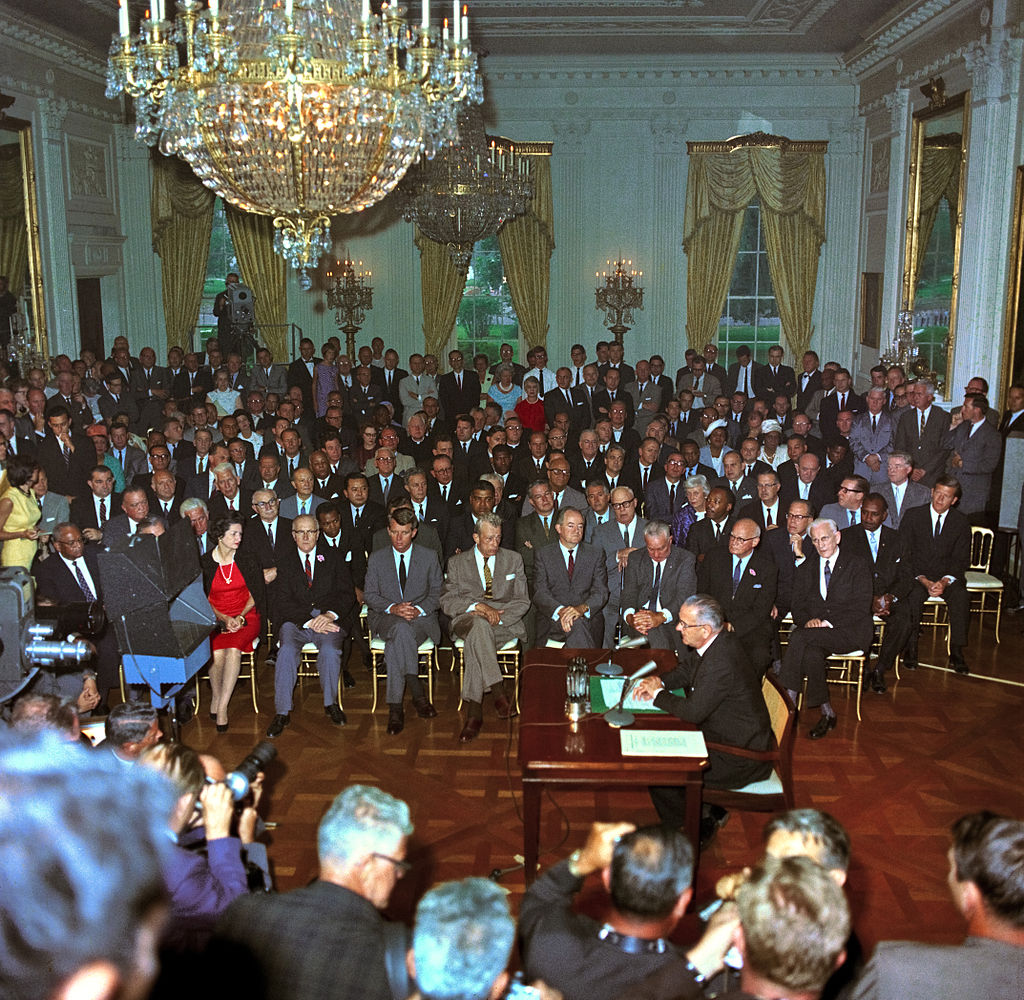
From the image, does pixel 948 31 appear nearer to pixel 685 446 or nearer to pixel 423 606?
pixel 685 446

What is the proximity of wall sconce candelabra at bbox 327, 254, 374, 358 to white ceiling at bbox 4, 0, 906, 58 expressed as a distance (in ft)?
11.1

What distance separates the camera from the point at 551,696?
470 centimetres

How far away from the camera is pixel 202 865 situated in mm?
2699

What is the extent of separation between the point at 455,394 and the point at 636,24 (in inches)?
187

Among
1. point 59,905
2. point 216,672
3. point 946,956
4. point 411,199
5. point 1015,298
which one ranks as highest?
point 411,199

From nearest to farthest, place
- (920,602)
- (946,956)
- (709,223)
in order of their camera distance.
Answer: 1. (946,956)
2. (920,602)
3. (709,223)

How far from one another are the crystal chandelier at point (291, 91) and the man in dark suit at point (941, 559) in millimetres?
4063

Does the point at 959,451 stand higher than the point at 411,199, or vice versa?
the point at 411,199

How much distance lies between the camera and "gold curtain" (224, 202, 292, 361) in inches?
562

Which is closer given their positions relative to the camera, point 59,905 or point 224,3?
point 59,905

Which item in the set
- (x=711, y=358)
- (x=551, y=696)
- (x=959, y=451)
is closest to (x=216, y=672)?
(x=551, y=696)

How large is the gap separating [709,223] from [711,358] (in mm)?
2476

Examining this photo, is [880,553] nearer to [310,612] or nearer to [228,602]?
[310,612]

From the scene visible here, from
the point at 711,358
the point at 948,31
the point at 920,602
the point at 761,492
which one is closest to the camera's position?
the point at 920,602
